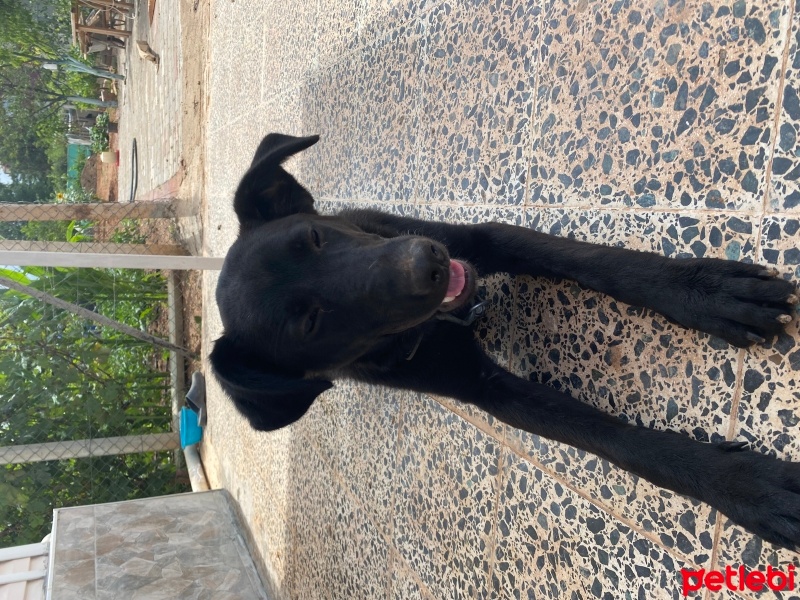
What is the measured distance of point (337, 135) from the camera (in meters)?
3.29

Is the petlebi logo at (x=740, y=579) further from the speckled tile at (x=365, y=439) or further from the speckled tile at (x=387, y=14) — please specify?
the speckled tile at (x=387, y=14)

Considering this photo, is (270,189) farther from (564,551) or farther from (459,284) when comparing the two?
(564,551)

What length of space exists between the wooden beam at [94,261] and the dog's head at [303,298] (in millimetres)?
1881

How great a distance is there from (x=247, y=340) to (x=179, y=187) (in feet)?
18.9

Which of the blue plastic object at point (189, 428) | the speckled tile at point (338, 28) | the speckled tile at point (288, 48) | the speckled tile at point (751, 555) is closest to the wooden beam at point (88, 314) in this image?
the blue plastic object at point (189, 428)

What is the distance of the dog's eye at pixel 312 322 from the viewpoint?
1.82 meters

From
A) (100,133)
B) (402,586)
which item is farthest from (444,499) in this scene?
(100,133)

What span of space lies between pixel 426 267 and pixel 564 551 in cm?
91

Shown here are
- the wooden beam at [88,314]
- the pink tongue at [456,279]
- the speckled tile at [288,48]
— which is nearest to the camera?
the pink tongue at [456,279]

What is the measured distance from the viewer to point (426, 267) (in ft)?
5.06

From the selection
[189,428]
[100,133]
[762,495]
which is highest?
[762,495]

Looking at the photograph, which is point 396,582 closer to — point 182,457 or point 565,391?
point 565,391

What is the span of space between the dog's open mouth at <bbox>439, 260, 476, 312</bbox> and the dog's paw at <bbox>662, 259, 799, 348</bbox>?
1.97ft

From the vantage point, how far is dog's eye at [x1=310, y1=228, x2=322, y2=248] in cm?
190
